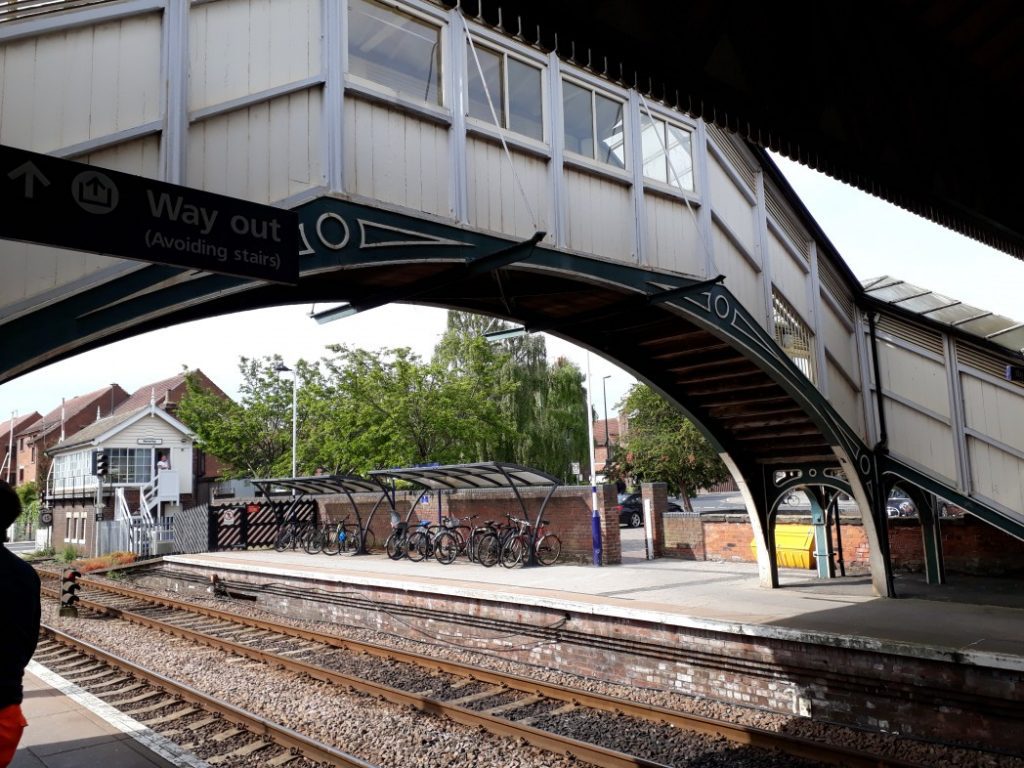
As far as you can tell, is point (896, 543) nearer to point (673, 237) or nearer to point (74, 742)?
point (673, 237)

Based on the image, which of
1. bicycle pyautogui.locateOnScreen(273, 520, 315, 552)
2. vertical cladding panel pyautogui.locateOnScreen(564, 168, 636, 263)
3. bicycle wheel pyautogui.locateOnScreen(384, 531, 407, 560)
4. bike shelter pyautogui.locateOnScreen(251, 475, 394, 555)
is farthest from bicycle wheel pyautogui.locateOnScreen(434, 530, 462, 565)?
vertical cladding panel pyautogui.locateOnScreen(564, 168, 636, 263)

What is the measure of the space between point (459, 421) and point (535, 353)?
342 inches

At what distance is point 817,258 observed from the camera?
39.5ft

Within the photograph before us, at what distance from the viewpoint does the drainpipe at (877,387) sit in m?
12.0

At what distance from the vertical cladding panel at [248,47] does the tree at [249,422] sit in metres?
26.4

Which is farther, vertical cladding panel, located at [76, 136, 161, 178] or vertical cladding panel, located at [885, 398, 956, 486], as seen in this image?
vertical cladding panel, located at [885, 398, 956, 486]

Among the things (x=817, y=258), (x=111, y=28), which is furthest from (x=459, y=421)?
(x=111, y=28)

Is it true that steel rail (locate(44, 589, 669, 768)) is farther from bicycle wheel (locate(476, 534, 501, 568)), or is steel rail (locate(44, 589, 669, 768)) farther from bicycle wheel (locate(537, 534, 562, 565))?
bicycle wheel (locate(537, 534, 562, 565))

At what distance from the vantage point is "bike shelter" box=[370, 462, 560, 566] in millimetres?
14992

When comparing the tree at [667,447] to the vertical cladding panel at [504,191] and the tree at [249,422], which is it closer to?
the tree at [249,422]

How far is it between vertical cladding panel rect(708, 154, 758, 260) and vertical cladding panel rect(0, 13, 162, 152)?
21.8ft

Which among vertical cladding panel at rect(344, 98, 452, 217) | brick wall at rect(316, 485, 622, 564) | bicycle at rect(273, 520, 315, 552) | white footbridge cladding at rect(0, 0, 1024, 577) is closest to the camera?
white footbridge cladding at rect(0, 0, 1024, 577)

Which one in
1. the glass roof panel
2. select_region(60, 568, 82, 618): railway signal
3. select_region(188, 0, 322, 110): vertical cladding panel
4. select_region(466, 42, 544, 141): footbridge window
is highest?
select_region(466, 42, 544, 141): footbridge window

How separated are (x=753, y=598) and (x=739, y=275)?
441 cm
